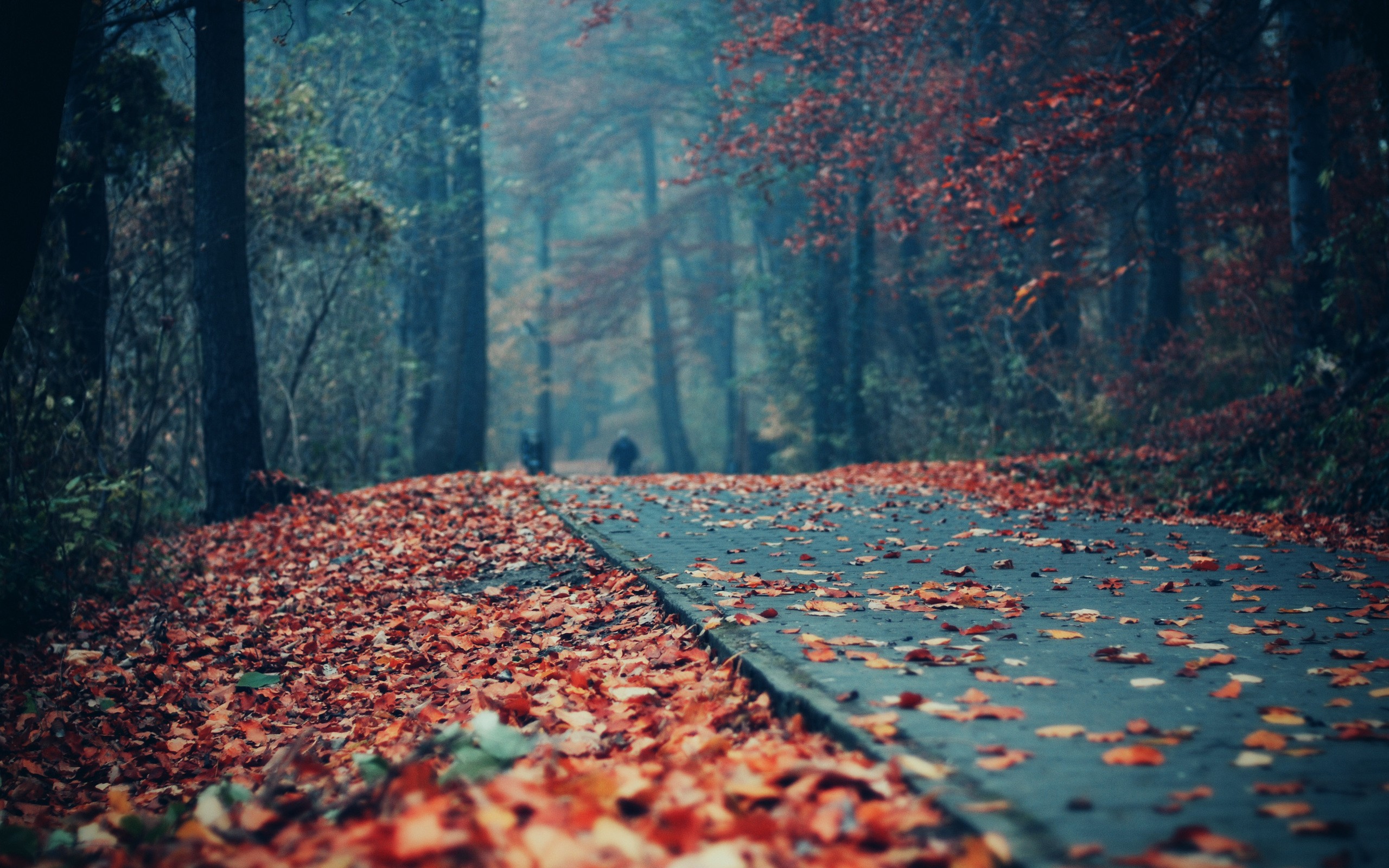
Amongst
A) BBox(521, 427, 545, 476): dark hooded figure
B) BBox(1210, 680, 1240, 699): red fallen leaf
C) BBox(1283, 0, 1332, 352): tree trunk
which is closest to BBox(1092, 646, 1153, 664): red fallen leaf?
BBox(1210, 680, 1240, 699): red fallen leaf

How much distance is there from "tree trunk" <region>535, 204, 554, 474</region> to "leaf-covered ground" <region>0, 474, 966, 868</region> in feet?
73.9

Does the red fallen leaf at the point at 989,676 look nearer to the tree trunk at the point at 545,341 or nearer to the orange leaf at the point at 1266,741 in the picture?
the orange leaf at the point at 1266,741

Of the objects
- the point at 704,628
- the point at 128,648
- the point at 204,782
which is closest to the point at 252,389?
the point at 128,648

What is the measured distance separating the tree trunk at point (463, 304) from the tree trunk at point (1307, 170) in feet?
42.0

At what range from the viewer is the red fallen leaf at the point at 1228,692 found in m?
3.45

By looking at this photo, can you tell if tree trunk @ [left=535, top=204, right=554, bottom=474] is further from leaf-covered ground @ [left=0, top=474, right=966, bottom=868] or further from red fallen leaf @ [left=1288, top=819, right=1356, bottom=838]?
red fallen leaf @ [left=1288, top=819, right=1356, bottom=838]

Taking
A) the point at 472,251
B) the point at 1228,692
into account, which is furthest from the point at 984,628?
the point at 472,251

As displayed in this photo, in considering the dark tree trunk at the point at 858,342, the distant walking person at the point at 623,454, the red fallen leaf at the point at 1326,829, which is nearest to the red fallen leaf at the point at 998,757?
the red fallen leaf at the point at 1326,829

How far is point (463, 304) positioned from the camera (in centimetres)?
1800

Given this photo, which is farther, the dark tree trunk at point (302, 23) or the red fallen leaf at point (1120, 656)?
the dark tree trunk at point (302, 23)

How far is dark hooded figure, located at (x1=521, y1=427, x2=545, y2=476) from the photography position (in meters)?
22.2

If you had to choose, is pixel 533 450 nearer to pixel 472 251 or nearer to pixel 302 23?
pixel 472 251

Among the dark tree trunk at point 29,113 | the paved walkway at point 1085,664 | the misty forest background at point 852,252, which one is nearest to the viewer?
the paved walkway at point 1085,664

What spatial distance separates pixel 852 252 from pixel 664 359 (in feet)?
48.3
